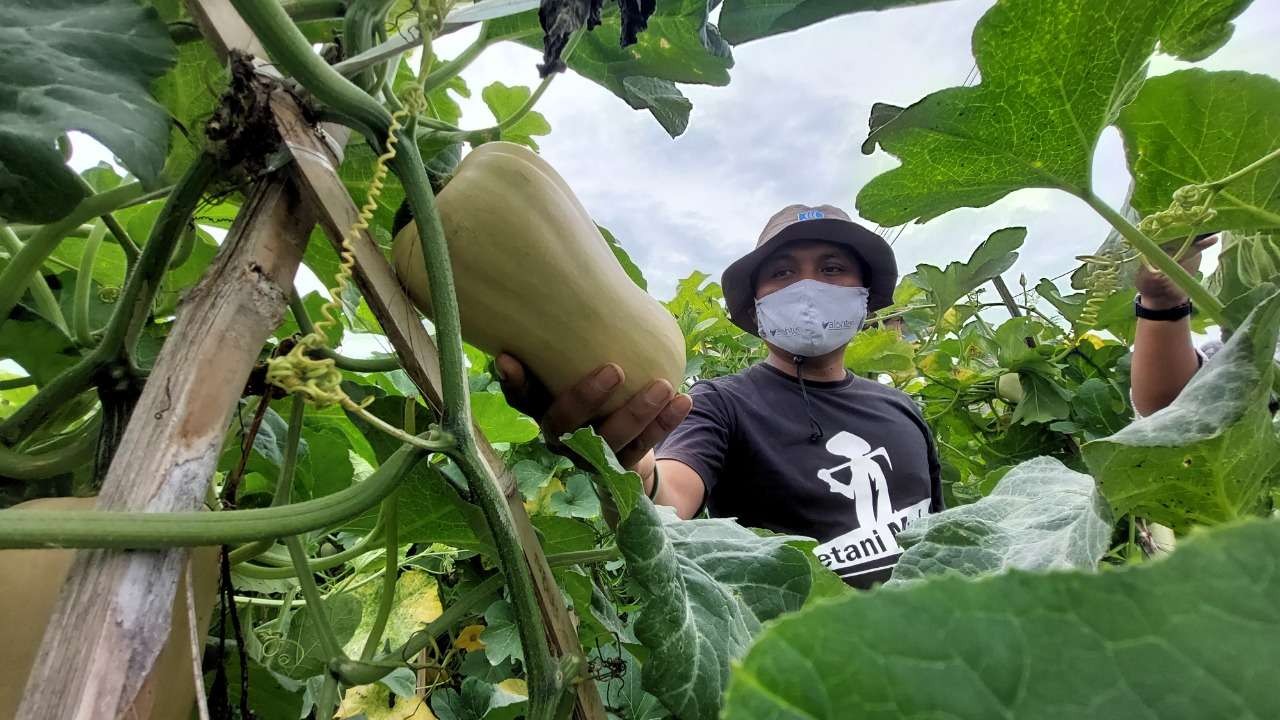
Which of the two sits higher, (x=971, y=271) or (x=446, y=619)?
(x=971, y=271)

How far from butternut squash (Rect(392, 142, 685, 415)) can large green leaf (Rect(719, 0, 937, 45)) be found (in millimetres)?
164

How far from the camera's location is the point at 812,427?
1.51 m

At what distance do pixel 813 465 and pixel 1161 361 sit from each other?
636mm

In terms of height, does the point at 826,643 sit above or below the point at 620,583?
below

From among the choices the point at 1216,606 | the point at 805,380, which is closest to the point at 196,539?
the point at 1216,606

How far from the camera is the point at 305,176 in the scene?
0.35 m

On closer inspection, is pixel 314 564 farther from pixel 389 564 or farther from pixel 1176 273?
pixel 1176 273

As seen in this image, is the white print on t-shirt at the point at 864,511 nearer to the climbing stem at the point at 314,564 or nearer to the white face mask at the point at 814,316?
the white face mask at the point at 814,316

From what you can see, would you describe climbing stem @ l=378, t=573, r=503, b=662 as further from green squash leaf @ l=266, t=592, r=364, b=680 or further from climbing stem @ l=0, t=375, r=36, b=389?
climbing stem @ l=0, t=375, r=36, b=389

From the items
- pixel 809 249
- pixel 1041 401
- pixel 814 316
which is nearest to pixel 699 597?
pixel 814 316

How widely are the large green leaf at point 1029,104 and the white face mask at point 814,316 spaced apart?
2.93 feet

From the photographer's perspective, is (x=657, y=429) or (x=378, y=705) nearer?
(x=657, y=429)

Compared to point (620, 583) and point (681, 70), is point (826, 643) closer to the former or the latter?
point (681, 70)

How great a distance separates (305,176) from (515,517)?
0.19m
